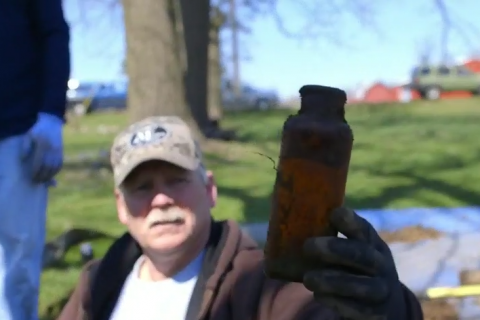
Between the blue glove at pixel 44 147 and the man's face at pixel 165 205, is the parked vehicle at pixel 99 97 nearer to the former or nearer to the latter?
the blue glove at pixel 44 147

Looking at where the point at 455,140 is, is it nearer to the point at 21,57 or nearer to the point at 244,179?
the point at 244,179

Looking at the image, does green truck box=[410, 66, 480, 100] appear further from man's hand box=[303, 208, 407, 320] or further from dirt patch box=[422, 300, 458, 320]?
man's hand box=[303, 208, 407, 320]

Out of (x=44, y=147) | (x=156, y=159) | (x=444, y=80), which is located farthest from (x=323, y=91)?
(x=444, y=80)

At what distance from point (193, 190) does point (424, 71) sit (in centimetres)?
3393

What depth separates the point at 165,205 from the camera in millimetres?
2318

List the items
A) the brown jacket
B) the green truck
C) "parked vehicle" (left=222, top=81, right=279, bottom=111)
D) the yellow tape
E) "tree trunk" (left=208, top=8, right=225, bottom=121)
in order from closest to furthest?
the brown jacket → the yellow tape → "tree trunk" (left=208, top=8, right=225, bottom=121) → the green truck → "parked vehicle" (left=222, top=81, right=279, bottom=111)

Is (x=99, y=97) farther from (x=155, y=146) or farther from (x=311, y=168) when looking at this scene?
(x=311, y=168)

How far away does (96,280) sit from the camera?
242cm

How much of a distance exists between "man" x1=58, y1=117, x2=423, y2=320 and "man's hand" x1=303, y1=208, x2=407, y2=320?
1.37 feet

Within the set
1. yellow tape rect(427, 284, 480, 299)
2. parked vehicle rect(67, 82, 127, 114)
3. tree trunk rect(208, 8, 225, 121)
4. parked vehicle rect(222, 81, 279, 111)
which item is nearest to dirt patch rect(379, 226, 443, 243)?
yellow tape rect(427, 284, 480, 299)

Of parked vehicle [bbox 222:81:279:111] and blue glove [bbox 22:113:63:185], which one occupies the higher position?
blue glove [bbox 22:113:63:185]

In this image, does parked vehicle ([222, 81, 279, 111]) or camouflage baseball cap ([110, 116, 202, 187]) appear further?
parked vehicle ([222, 81, 279, 111])

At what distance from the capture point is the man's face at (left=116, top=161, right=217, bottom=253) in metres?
2.31

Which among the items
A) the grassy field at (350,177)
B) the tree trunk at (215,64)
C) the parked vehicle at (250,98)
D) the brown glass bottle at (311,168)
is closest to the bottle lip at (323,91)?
the brown glass bottle at (311,168)
